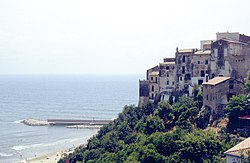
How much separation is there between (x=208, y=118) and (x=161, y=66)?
44.7ft

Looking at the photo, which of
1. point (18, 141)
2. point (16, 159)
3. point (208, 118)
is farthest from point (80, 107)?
point (208, 118)

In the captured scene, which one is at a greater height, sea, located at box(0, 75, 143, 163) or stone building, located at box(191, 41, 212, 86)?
stone building, located at box(191, 41, 212, 86)

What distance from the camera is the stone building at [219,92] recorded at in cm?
4938

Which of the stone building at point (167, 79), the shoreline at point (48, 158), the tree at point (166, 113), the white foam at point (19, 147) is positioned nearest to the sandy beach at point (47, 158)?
the shoreline at point (48, 158)

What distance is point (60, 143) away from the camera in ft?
287

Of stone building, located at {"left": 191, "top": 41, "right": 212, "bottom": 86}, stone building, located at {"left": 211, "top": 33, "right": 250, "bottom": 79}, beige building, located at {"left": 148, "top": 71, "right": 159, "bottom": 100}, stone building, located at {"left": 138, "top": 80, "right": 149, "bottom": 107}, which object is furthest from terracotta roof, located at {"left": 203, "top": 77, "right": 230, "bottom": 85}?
stone building, located at {"left": 138, "top": 80, "right": 149, "bottom": 107}

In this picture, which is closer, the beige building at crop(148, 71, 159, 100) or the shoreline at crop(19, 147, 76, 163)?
the beige building at crop(148, 71, 159, 100)

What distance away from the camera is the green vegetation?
41000 millimetres

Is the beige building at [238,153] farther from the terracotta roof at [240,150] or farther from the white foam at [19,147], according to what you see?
the white foam at [19,147]

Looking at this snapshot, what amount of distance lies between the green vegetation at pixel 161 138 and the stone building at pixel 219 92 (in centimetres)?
97

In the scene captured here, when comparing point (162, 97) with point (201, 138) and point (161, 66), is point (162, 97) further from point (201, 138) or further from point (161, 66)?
point (201, 138)

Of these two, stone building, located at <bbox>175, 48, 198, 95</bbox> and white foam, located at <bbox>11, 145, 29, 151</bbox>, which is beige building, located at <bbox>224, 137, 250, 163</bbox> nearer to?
stone building, located at <bbox>175, 48, 198, 95</bbox>

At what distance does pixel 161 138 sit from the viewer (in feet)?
143

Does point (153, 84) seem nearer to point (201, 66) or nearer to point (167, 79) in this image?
point (167, 79)
